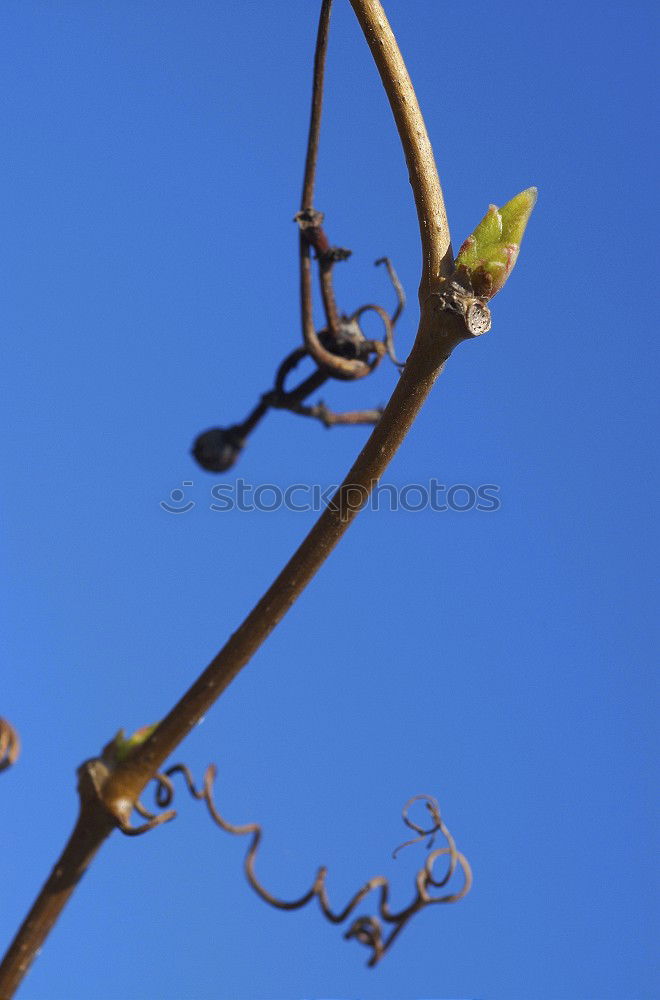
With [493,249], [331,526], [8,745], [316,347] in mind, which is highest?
[316,347]

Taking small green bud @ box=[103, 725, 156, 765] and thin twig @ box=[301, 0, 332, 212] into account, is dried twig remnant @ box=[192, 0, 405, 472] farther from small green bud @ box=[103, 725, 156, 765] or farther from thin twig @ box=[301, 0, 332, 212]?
small green bud @ box=[103, 725, 156, 765]

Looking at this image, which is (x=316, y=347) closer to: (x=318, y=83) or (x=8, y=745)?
(x=318, y=83)

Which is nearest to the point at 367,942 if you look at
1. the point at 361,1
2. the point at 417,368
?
the point at 417,368

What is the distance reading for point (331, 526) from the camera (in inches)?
24.9

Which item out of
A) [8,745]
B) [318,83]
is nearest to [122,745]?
[8,745]

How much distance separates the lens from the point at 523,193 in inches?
23.6

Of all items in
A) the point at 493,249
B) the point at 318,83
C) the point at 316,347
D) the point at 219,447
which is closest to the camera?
the point at 493,249

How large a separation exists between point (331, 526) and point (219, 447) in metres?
0.46

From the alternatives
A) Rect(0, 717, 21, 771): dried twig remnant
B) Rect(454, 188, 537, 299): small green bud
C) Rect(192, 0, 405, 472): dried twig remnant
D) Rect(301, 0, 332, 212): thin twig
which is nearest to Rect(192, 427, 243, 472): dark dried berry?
Rect(192, 0, 405, 472): dried twig remnant

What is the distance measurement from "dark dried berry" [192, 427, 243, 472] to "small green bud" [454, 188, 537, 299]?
52 cm

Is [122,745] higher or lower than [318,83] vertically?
lower

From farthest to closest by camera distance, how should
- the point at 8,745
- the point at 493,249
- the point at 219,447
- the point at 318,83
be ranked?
the point at 219,447
the point at 318,83
the point at 8,745
the point at 493,249

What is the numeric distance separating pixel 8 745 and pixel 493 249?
0.48m

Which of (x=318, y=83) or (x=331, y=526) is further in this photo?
(x=318, y=83)
